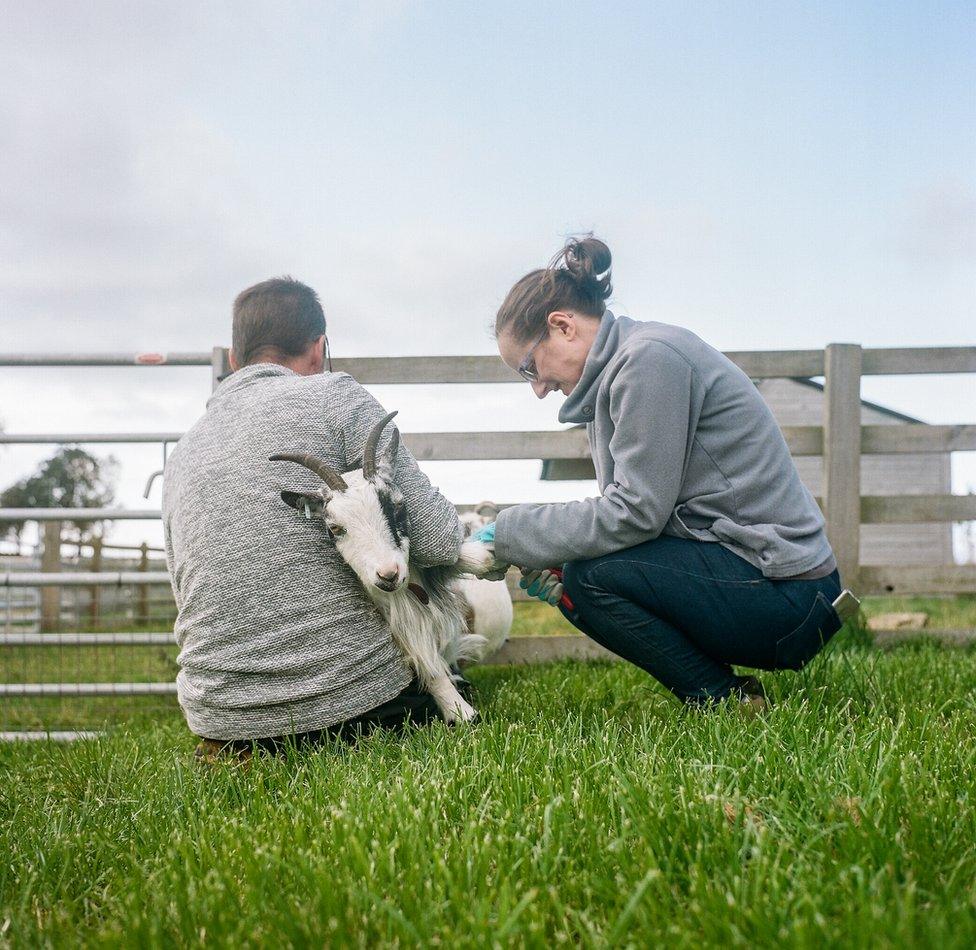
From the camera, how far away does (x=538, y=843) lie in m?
1.67

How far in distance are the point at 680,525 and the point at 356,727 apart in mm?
1187

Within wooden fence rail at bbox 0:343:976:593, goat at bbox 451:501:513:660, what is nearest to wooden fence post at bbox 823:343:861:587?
wooden fence rail at bbox 0:343:976:593

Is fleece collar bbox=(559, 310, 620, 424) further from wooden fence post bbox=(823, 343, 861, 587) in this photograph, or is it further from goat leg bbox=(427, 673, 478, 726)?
wooden fence post bbox=(823, 343, 861, 587)

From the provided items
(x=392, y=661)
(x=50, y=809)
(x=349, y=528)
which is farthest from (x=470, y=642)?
(x=50, y=809)

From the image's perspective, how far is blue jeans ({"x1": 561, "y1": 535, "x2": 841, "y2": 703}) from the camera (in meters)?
2.75

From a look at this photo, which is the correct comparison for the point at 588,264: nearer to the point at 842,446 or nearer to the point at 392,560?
the point at 392,560

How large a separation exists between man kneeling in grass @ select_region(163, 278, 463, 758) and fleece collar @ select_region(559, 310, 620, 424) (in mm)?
530

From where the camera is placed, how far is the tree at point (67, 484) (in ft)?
150

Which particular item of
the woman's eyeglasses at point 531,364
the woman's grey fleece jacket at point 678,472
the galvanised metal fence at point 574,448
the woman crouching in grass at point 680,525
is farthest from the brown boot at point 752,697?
the galvanised metal fence at point 574,448

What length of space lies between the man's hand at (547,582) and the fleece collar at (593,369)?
1.73 ft

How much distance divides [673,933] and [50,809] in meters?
2.11

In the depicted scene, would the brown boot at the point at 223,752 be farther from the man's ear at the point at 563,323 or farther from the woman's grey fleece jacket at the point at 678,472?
the man's ear at the point at 563,323

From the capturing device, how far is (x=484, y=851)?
1617mm

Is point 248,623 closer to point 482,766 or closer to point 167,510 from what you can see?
point 167,510
